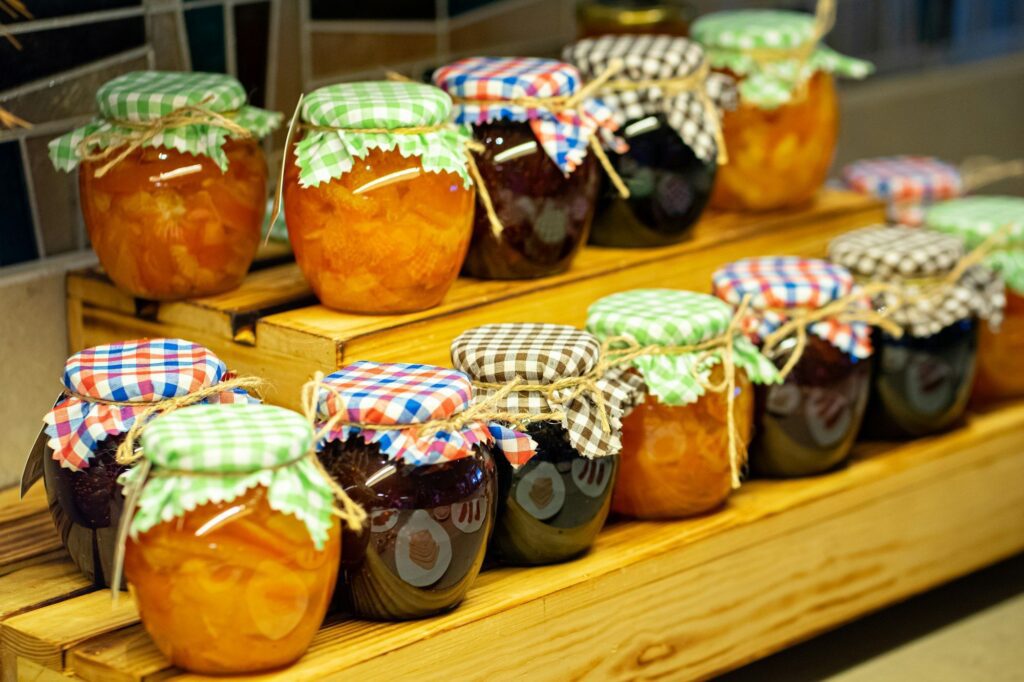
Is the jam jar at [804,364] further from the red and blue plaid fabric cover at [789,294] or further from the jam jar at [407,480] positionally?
the jam jar at [407,480]

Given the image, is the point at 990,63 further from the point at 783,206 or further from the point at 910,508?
the point at 910,508

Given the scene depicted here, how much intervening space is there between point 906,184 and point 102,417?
1.44 metres

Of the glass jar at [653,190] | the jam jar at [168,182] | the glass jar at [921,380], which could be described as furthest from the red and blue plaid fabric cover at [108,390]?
the glass jar at [921,380]

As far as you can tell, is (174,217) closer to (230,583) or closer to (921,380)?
(230,583)

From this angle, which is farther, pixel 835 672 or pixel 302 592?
pixel 835 672

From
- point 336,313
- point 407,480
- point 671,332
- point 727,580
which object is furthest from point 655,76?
point 407,480

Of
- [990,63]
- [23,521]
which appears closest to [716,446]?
[23,521]

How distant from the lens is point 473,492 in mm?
1422

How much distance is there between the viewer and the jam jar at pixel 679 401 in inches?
64.6

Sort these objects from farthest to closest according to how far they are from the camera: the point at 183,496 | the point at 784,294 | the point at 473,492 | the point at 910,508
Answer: the point at 910,508 → the point at 784,294 → the point at 473,492 → the point at 183,496

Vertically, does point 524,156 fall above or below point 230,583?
above

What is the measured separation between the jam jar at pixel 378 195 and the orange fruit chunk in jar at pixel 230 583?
1.19 ft

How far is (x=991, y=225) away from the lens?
6.98ft

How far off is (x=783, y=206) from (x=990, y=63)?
124 centimetres
